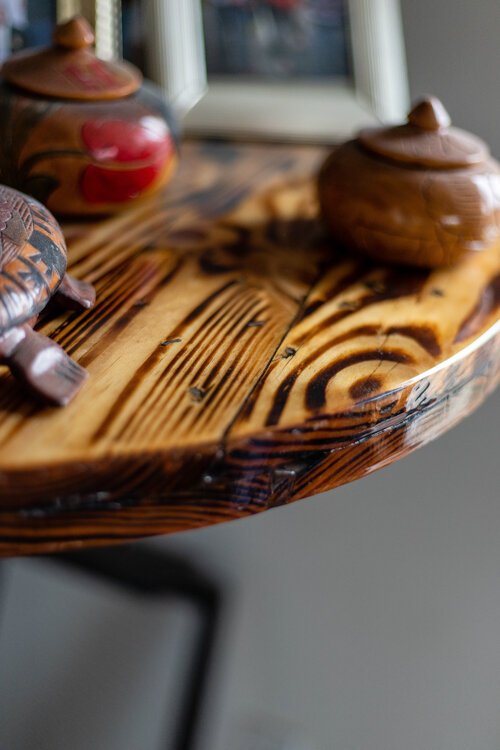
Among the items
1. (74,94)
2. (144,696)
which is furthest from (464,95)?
(144,696)

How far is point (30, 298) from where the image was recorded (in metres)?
0.39

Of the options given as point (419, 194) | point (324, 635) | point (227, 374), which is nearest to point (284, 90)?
point (419, 194)

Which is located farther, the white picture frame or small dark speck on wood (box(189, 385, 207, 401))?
the white picture frame

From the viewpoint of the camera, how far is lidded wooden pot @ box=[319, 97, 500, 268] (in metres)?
0.54

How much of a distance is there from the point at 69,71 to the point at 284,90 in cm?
29

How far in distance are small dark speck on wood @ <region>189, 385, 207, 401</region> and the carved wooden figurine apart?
0.06m

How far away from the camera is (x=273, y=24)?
78cm

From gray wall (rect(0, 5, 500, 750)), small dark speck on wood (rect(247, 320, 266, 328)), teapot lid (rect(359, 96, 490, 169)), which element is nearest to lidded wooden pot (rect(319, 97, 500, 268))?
teapot lid (rect(359, 96, 490, 169))

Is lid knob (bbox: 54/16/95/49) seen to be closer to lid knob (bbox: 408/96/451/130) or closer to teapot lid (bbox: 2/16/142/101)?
teapot lid (bbox: 2/16/142/101)

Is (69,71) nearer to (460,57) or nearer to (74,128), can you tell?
(74,128)

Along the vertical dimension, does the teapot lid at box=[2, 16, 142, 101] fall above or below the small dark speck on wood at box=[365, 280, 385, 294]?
above

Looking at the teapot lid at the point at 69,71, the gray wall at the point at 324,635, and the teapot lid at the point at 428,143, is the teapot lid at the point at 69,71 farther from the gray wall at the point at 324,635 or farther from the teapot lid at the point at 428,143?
the gray wall at the point at 324,635

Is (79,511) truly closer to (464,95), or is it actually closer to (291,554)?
(464,95)

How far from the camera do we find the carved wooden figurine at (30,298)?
0.38m
